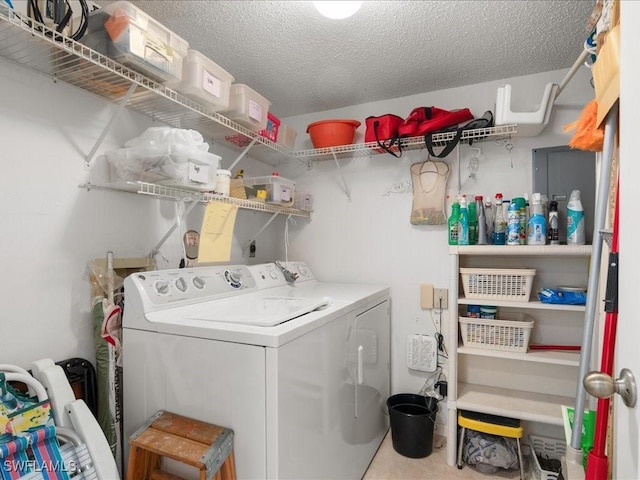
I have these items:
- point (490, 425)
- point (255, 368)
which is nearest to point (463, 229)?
point (490, 425)

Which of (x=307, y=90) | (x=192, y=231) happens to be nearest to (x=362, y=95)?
(x=307, y=90)

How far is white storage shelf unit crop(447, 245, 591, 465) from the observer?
75.5 inches

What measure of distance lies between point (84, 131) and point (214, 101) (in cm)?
57

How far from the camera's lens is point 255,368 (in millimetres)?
1160

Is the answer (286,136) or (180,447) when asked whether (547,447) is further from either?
(286,136)

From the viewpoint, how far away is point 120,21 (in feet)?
4.04

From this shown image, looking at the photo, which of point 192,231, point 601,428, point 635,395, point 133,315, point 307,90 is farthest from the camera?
point 307,90

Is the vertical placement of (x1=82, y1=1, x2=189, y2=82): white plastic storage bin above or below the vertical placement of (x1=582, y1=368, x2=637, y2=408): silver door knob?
above

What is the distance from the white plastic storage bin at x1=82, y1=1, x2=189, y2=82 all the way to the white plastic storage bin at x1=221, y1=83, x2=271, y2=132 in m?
0.42

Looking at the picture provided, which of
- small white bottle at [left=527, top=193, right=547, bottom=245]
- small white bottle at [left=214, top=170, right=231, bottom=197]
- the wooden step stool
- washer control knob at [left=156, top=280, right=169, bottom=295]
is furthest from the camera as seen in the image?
small white bottle at [left=527, top=193, right=547, bottom=245]

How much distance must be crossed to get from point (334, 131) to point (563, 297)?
1667mm

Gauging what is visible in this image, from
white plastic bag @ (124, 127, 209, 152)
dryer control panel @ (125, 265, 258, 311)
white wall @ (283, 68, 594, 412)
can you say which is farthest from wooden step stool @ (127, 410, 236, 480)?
white wall @ (283, 68, 594, 412)

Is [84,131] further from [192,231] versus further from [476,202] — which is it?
[476,202]

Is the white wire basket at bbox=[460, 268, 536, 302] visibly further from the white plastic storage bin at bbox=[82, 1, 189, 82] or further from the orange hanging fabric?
the white plastic storage bin at bbox=[82, 1, 189, 82]
